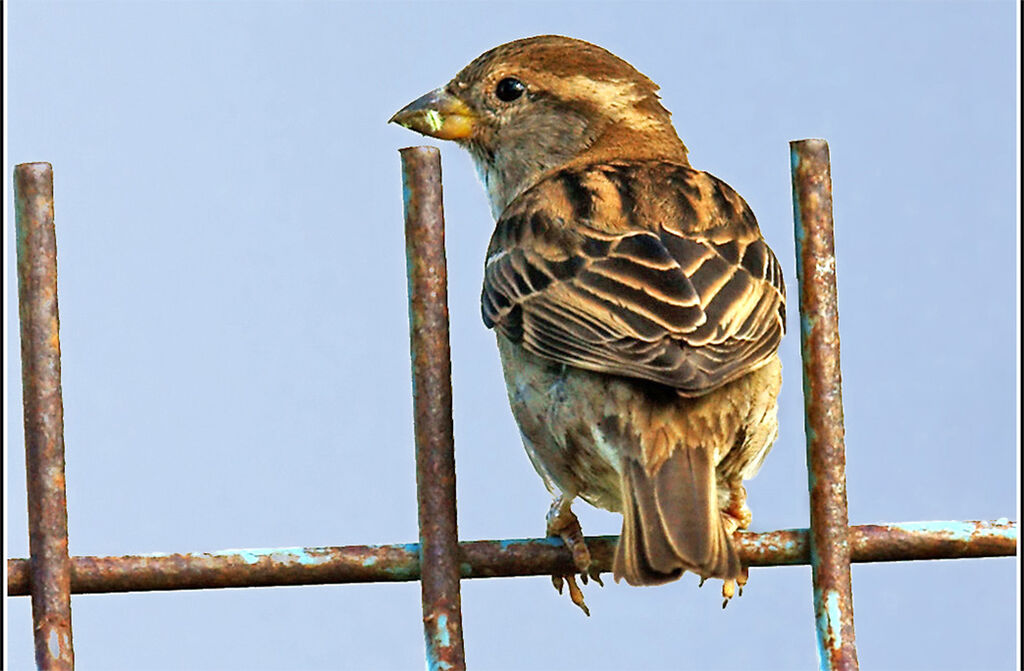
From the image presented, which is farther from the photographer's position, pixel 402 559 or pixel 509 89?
pixel 509 89

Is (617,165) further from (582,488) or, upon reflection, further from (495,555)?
(495,555)

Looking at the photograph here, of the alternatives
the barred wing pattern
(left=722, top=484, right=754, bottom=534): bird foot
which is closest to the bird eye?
the barred wing pattern

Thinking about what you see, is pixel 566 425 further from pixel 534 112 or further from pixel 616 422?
pixel 534 112

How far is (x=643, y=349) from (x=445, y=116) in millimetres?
1629

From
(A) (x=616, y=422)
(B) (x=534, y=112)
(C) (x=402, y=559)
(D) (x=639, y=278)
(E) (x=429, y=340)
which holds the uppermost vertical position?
(B) (x=534, y=112)

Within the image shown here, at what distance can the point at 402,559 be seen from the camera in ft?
8.13

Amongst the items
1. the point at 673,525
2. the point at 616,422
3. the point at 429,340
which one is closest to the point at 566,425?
the point at 616,422

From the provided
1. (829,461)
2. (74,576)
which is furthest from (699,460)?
(74,576)

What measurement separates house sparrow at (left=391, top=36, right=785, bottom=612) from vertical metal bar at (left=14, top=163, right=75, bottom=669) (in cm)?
88

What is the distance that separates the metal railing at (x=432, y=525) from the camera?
2.39 metres

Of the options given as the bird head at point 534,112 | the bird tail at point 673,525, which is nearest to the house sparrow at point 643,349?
the bird tail at point 673,525

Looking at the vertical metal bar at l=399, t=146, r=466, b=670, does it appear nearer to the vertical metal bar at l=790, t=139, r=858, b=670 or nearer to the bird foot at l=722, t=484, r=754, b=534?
the vertical metal bar at l=790, t=139, r=858, b=670

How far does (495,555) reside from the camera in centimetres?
257

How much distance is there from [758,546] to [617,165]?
155cm
